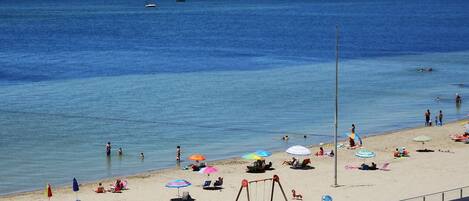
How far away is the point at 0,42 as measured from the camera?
5276 inches

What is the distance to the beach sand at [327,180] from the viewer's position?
3681 cm

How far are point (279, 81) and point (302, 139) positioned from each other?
92.7 ft

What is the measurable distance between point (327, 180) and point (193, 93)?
3699 centimetres

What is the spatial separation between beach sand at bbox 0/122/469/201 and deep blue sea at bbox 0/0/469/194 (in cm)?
377

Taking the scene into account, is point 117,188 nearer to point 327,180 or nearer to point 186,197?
point 186,197

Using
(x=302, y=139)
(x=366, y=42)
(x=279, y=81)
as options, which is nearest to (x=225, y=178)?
(x=302, y=139)

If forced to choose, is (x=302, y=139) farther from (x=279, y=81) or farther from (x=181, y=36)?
(x=181, y=36)

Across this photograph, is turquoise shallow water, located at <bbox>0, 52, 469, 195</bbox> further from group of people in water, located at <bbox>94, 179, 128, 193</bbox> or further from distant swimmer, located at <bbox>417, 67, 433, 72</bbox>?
group of people in water, located at <bbox>94, 179, 128, 193</bbox>

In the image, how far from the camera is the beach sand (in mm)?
36812

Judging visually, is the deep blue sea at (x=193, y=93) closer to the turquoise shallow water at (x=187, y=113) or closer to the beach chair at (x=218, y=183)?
the turquoise shallow water at (x=187, y=113)

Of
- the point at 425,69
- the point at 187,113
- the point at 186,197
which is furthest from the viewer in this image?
the point at 425,69

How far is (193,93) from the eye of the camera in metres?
75.6

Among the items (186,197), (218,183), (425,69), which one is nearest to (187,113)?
(218,183)

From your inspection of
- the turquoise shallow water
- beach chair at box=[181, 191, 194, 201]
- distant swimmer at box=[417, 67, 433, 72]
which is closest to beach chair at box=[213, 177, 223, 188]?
beach chair at box=[181, 191, 194, 201]
